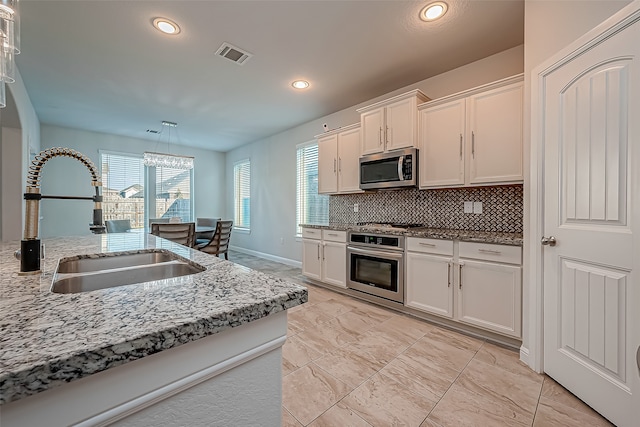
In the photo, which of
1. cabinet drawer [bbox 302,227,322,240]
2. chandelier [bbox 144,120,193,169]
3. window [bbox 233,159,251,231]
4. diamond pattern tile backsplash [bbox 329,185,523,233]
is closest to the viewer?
diamond pattern tile backsplash [bbox 329,185,523,233]

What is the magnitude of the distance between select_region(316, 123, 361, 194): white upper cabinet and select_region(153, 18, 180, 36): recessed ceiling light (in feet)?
6.89

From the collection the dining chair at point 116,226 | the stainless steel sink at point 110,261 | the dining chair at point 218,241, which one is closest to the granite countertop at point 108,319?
the stainless steel sink at point 110,261

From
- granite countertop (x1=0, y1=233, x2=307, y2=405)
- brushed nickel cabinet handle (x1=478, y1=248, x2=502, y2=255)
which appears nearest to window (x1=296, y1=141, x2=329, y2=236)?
brushed nickel cabinet handle (x1=478, y1=248, x2=502, y2=255)

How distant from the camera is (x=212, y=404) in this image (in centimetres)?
60

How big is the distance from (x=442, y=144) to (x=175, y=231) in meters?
3.43

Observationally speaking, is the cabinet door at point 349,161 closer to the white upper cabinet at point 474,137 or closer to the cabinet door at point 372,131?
the cabinet door at point 372,131

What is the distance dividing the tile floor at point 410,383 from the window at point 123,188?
5.17 meters

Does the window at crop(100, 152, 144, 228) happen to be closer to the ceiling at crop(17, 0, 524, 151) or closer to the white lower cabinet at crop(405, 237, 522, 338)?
the ceiling at crop(17, 0, 524, 151)

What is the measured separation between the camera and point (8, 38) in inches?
42.9

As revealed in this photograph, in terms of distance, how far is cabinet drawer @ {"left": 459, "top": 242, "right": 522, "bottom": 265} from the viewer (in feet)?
6.90

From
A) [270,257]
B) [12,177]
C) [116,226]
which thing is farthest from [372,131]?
[116,226]

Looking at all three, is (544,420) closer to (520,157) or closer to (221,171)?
(520,157)

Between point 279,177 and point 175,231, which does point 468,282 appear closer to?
point 175,231

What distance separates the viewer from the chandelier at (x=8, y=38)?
1030mm
